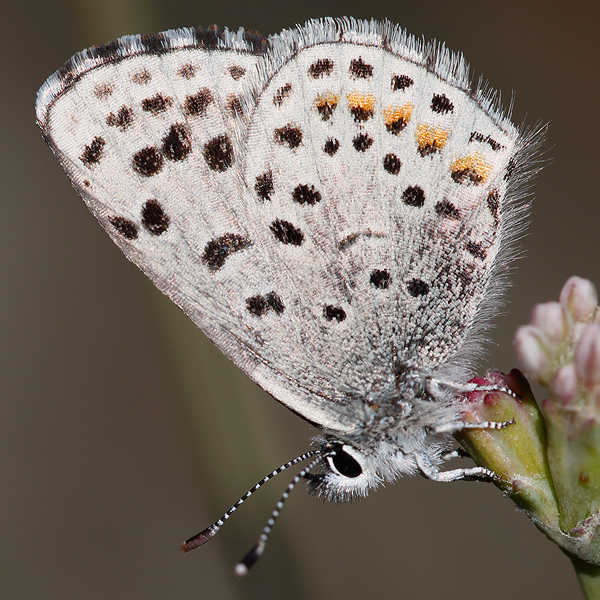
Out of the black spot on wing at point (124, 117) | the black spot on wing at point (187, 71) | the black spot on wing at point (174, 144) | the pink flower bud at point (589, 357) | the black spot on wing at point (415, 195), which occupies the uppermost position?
the black spot on wing at point (187, 71)

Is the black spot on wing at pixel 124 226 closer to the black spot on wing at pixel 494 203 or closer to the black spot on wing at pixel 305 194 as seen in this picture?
the black spot on wing at pixel 305 194

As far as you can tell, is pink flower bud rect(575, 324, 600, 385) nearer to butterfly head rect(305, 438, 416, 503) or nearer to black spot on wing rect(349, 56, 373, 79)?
butterfly head rect(305, 438, 416, 503)

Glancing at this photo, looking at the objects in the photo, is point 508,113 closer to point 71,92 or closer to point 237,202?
point 237,202

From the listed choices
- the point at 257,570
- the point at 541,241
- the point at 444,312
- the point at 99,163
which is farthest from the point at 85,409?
the point at 541,241

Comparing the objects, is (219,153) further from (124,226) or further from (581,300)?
(581,300)

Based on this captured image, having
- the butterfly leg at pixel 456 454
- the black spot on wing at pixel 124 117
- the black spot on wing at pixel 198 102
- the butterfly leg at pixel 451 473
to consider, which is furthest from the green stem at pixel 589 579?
the black spot on wing at pixel 124 117

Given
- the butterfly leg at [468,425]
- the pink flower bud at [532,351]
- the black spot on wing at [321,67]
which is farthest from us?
the black spot on wing at [321,67]

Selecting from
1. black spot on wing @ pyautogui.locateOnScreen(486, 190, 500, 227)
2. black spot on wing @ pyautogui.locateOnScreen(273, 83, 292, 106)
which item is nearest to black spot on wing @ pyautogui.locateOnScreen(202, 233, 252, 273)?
black spot on wing @ pyautogui.locateOnScreen(273, 83, 292, 106)
